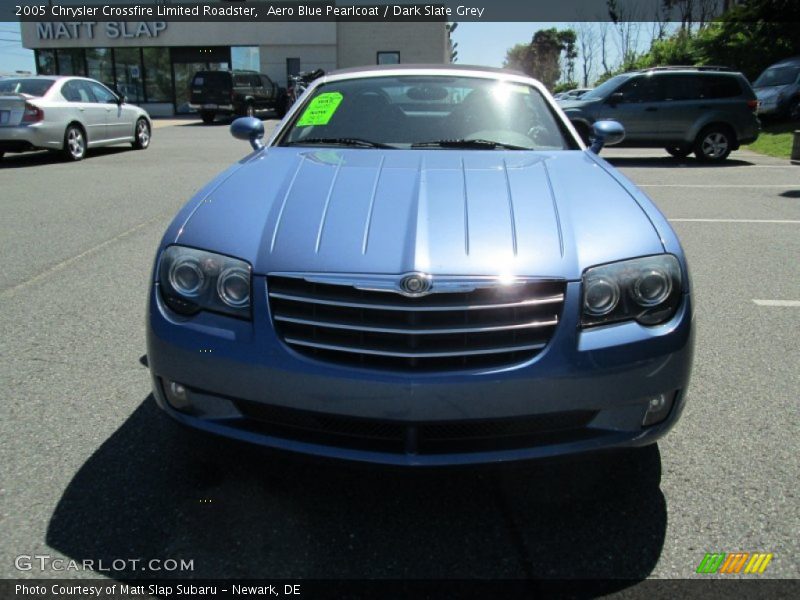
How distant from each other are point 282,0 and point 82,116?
25.6m

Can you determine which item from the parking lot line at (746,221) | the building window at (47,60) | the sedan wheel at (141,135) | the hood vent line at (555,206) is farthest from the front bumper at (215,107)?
the hood vent line at (555,206)

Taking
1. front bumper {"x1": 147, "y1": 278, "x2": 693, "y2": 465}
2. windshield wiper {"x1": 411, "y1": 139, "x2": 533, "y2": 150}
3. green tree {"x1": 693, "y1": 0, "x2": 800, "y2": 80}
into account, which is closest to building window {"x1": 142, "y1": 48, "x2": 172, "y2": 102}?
green tree {"x1": 693, "y1": 0, "x2": 800, "y2": 80}

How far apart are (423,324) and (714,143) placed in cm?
1374

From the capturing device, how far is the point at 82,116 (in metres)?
12.8

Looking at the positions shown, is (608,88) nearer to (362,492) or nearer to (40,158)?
(40,158)

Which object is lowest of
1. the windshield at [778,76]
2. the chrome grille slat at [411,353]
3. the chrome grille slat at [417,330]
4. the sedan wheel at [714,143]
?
the sedan wheel at [714,143]

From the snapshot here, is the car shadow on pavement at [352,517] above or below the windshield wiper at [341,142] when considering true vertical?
below

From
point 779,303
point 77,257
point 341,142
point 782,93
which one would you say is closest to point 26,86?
point 77,257

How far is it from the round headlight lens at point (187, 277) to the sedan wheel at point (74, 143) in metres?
11.5

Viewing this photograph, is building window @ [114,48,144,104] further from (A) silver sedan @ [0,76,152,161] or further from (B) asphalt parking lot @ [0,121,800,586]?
(B) asphalt parking lot @ [0,121,800,586]

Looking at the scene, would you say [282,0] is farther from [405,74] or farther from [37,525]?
[37,525]

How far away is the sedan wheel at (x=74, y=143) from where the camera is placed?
1253cm

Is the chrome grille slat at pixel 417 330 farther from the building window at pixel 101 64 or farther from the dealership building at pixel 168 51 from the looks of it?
the building window at pixel 101 64

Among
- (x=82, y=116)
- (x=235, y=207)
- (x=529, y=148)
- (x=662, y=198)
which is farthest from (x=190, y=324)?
(x=82, y=116)
